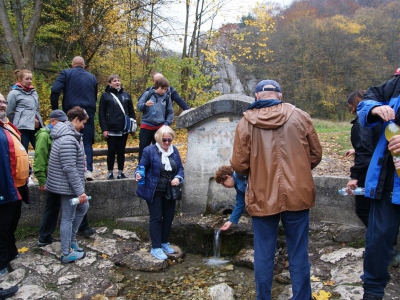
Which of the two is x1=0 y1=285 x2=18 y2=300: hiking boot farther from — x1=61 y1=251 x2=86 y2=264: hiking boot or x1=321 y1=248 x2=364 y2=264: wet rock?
x1=321 y1=248 x2=364 y2=264: wet rock

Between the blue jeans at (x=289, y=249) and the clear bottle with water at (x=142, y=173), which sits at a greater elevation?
the clear bottle with water at (x=142, y=173)

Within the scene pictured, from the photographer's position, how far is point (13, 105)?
493 cm

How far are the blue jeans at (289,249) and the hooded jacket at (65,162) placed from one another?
83.0 inches

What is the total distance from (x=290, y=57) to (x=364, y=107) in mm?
39005

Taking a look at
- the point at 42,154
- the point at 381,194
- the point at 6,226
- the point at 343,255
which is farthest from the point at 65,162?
the point at 343,255

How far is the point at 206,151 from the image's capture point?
209 inches

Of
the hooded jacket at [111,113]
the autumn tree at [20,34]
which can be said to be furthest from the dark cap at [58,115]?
the autumn tree at [20,34]

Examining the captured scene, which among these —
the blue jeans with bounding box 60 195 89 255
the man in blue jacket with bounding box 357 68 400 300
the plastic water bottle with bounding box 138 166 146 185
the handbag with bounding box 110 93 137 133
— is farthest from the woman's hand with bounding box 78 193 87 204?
the man in blue jacket with bounding box 357 68 400 300

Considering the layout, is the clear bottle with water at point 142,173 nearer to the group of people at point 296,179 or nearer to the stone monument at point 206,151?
the stone monument at point 206,151

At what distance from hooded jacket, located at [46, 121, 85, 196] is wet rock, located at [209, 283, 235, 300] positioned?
1766mm

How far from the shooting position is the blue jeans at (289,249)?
274 centimetres

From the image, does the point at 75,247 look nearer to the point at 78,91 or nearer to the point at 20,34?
the point at 78,91

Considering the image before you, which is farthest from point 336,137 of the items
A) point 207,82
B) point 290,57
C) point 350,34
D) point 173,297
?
point 350,34

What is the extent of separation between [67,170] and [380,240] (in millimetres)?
3037
